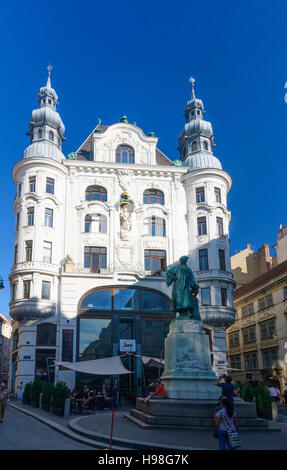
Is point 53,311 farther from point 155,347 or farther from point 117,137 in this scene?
point 117,137

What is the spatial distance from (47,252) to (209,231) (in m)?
13.7

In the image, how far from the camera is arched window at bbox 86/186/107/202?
38969 millimetres

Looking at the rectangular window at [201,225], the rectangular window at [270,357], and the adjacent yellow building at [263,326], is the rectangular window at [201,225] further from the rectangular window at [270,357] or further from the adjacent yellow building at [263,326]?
the rectangular window at [270,357]

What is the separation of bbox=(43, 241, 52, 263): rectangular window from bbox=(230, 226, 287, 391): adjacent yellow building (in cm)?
1642

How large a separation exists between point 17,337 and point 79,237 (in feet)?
31.2

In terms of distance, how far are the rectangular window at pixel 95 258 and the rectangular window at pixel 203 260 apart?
26.3 feet

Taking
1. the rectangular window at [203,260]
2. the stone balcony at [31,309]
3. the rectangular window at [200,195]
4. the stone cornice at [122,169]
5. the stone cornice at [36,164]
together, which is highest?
the stone cornice at [122,169]

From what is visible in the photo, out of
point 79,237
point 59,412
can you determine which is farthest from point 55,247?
point 59,412

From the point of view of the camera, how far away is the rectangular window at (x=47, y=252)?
35403 millimetres

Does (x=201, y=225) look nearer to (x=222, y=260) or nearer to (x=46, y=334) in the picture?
(x=222, y=260)

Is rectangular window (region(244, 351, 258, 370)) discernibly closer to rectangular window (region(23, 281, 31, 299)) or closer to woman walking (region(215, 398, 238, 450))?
rectangular window (region(23, 281, 31, 299))

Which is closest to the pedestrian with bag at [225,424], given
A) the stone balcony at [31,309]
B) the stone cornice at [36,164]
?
the stone balcony at [31,309]

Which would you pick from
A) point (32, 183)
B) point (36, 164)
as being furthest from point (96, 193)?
point (36, 164)

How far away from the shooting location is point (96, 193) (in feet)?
128
